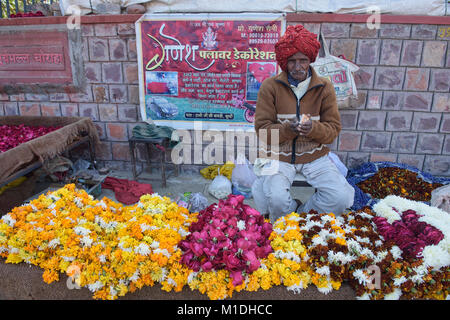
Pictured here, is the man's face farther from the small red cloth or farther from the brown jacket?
the small red cloth

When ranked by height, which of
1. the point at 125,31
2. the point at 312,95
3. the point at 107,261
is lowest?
the point at 107,261

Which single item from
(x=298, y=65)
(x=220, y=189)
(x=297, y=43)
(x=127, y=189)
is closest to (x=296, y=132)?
(x=298, y=65)

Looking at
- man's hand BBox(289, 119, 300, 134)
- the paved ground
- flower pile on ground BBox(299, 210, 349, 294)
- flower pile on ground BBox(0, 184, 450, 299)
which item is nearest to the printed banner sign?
man's hand BBox(289, 119, 300, 134)

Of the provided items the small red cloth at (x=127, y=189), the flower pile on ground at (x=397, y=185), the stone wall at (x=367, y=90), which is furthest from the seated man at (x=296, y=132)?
the small red cloth at (x=127, y=189)

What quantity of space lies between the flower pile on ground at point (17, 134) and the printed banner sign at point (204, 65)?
1.54 metres

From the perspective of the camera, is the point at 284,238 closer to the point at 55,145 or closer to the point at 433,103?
the point at 55,145

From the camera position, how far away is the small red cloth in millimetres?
4238

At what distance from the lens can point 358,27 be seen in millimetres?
4230

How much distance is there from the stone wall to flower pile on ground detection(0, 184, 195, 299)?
277 cm

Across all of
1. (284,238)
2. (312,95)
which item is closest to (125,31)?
(312,95)

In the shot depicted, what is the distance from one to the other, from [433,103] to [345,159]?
4.76ft

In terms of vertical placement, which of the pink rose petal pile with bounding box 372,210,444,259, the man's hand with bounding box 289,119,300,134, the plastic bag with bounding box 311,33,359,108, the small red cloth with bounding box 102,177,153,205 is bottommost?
the small red cloth with bounding box 102,177,153,205

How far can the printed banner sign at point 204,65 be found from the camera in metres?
4.38
